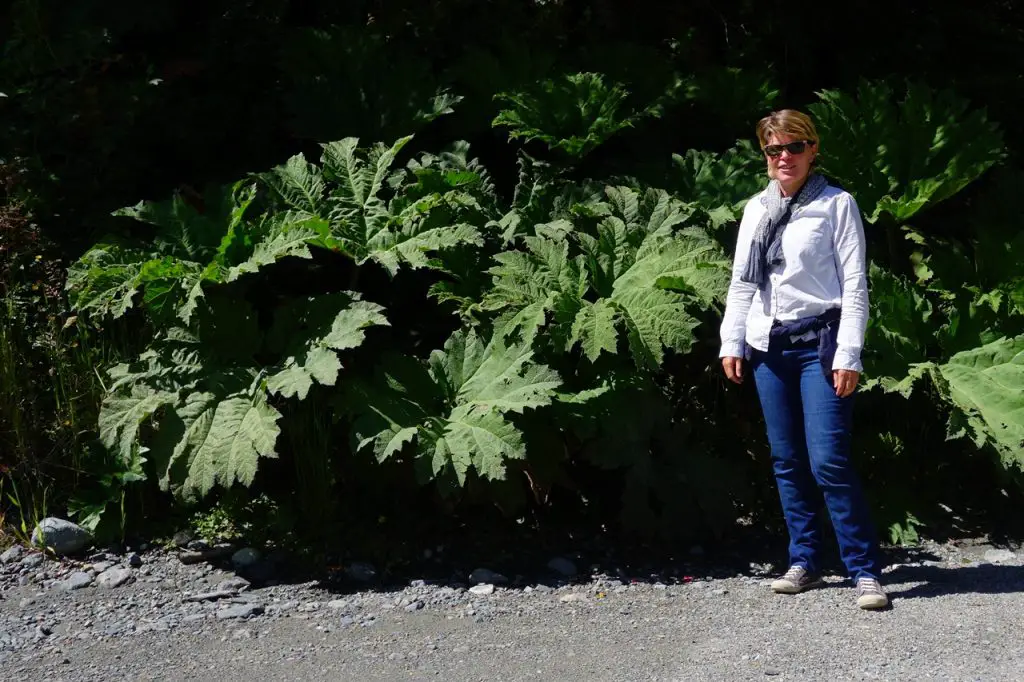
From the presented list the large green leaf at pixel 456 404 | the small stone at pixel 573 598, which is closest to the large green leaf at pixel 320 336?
the large green leaf at pixel 456 404

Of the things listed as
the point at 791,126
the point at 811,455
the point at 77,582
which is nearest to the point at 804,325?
the point at 811,455

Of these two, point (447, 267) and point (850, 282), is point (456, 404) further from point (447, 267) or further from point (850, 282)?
point (850, 282)

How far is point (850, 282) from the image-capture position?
160 inches

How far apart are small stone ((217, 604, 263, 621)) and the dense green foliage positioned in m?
0.46

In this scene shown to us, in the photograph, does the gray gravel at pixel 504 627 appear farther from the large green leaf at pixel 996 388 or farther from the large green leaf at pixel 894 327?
the large green leaf at pixel 894 327

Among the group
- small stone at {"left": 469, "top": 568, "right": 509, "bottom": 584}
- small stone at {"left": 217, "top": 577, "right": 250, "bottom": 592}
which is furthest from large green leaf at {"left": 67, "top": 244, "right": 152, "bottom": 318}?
small stone at {"left": 469, "top": 568, "right": 509, "bottom": 584}

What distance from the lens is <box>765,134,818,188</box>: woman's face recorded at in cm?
419

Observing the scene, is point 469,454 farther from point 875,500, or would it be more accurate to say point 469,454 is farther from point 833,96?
point 833,96

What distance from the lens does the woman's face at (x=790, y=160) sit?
4.19 meters

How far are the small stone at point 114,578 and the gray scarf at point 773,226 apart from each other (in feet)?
8.55

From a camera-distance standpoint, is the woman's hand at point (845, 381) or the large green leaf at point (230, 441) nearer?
the woman's hand at point (845, 381)

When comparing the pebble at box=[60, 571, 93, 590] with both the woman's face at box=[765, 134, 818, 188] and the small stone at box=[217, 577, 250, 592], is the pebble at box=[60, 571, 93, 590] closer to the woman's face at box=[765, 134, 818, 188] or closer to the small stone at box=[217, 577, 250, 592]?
the small stone at box=[217, 577, 250, 592]

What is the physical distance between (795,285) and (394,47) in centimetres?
283

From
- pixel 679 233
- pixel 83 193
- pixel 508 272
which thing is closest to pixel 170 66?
pixel 83 193
